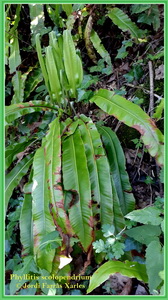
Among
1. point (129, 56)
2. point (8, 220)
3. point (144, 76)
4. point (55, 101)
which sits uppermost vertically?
point (129, 56)

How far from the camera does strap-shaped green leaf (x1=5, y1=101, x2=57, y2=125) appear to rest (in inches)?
55.6

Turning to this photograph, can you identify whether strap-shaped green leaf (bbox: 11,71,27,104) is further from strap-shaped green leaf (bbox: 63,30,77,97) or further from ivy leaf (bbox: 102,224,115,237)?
ivy leaf (bbox: 102,224,115,237)

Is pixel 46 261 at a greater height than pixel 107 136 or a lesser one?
lesser

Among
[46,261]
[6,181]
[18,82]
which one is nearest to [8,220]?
[6,181]

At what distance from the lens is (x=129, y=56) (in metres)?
1.93

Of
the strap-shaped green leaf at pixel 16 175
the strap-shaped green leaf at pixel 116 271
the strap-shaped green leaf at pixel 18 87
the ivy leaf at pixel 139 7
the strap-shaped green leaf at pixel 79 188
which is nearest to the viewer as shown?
the strap-shaped green leaf at pixel 116 271

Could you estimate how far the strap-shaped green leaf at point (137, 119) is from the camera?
1.09 meters

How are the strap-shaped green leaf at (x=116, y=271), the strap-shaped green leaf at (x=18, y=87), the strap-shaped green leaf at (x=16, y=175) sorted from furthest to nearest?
the strap-shaped green leaf at (x=18, y=87), the strap-shaped green leaf at (x=16, y=175), the strap-shaped green leaf at (x=116, y=271)

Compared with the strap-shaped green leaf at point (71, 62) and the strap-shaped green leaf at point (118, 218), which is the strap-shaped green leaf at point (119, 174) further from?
the strap-shaped green leaf at point (71, 62)

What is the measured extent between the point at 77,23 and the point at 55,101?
727mm

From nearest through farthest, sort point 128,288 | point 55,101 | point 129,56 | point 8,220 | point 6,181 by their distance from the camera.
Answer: point 128,288 < point 6,181 < point 55,101 < point 8,220 < point 129,56

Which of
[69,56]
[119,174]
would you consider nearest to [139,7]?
[69,56]

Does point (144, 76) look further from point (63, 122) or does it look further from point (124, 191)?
point (124, 191)

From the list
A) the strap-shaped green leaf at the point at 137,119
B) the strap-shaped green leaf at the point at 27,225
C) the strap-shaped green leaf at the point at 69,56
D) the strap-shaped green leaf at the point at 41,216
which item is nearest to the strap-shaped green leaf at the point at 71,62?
the strap-shaped green leaf at the point at 69,56
